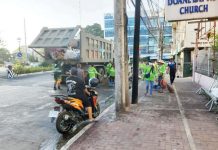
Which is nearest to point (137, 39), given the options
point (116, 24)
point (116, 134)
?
point (116, 24)

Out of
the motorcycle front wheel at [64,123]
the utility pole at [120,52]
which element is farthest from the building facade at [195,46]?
the motorcycle front wheel at [64,123]

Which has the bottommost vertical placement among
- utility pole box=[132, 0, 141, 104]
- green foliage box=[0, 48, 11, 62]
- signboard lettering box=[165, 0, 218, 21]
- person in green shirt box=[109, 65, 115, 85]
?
person in green shirt box=[109, 65, 115, 85]

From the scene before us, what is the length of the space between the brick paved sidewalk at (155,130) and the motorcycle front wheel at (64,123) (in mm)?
502

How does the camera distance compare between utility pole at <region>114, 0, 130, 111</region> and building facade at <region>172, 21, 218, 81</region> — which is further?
building facade at <region>172, 21, 218, 81</region>

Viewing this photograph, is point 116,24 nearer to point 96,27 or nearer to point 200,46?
point 200,46

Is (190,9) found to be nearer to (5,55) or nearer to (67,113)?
(67,113)

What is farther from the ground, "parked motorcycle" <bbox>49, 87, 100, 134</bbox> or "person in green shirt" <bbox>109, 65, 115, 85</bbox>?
"person in green shirt" <bbox>109, 65, 115, 85</bbox>

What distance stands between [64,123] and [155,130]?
7.34ft

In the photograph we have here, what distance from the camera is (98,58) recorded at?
61.6 feet

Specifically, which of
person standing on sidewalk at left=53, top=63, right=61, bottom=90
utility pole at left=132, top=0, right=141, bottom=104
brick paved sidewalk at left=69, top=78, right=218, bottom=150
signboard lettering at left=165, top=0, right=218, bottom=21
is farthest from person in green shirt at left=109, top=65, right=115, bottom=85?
signboard lettering at left=165, top=0, right=218, bottom=21

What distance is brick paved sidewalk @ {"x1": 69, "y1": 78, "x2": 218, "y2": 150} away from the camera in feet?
20.0

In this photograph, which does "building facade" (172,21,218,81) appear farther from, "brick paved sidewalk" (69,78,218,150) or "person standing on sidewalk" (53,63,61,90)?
"person standing on sidewalk" (53,63,61,90)

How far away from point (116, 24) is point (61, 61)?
7.81 meters

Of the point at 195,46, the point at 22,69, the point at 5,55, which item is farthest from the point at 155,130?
the point at 5,55
